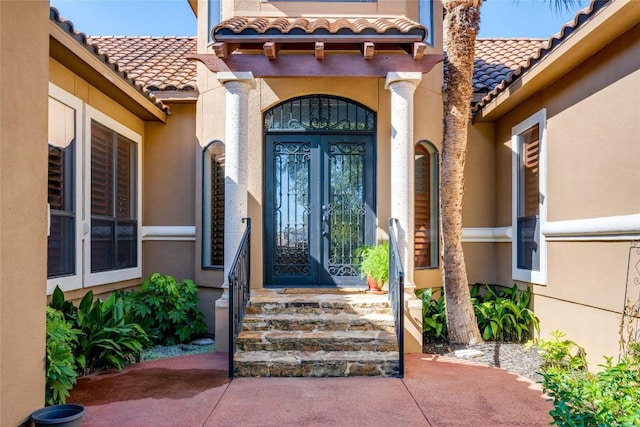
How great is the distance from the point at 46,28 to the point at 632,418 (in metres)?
4.63

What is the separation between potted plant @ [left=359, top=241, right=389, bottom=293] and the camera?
720cm

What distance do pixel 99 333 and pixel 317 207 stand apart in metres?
3.45

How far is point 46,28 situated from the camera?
3.84 m

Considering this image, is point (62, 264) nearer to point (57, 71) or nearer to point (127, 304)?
point (127, 304)

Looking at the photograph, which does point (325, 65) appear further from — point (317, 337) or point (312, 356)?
point (312, 356)

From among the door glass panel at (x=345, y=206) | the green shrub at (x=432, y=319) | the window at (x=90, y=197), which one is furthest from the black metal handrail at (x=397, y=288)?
the window at (x=90, y=197)

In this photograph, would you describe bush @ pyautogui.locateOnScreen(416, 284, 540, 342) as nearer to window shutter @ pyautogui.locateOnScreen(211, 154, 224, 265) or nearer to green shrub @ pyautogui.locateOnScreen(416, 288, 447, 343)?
green shrub @ pyautogui.locateOnScreen(416, 288, 447, 343)

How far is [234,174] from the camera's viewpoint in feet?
22.6

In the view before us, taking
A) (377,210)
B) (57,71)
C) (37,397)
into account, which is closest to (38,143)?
(37,397)

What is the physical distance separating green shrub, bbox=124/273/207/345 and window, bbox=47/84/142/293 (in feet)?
1.81

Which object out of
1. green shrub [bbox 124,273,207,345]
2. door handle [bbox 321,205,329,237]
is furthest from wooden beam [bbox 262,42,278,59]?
green shrub [bbox 124,273,207,345]

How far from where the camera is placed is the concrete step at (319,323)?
642cm

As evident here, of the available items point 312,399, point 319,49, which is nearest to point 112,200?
point 319,49

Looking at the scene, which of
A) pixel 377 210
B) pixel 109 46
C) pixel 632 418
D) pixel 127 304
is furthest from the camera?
pixel 109 46
